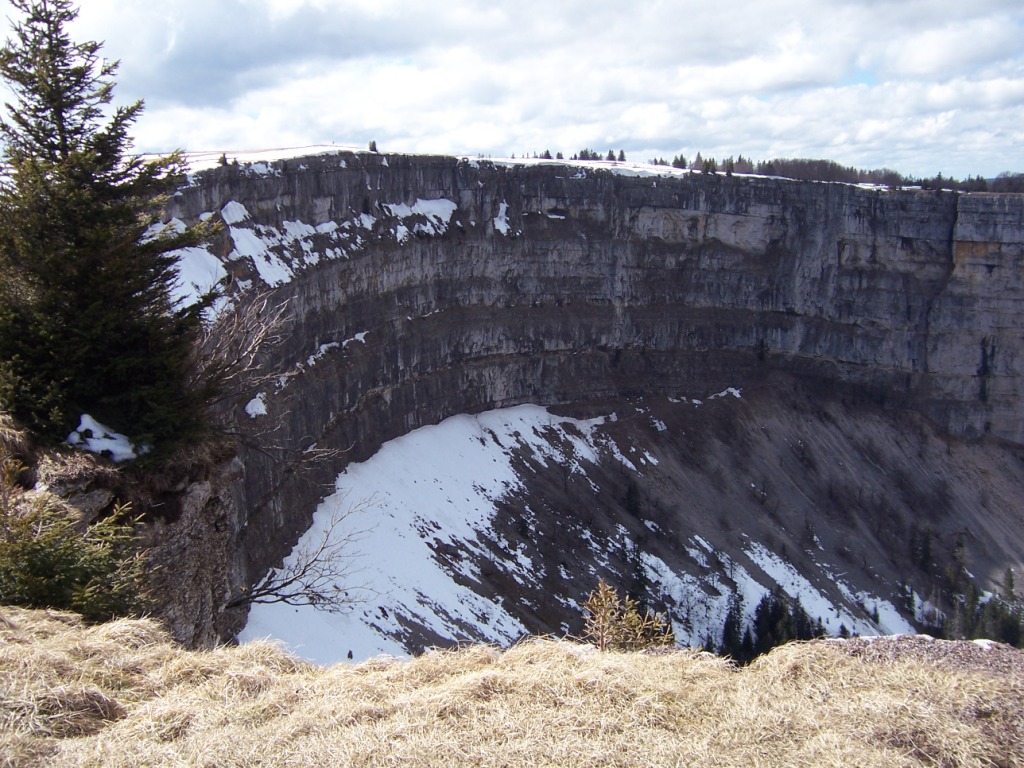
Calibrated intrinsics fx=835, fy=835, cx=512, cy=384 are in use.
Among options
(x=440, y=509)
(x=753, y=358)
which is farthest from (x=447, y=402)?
(x=753, y=358)

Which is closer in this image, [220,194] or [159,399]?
[159,399]

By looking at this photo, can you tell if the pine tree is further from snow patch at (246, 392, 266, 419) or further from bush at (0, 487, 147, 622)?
snow patch at (246, 392, 266, 419)

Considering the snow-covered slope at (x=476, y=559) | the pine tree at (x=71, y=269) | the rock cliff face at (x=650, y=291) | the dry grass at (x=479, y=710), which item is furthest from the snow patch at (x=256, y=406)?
the dry grass at (x=479, y=710)

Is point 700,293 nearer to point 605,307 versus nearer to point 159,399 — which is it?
point 605,307

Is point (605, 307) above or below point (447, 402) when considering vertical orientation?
above

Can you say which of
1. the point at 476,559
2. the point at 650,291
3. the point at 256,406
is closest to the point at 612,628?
the point at 256,406

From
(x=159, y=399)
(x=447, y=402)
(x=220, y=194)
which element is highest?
(x=220, y=194)

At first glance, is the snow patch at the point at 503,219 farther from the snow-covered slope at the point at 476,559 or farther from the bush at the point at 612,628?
the bush at the point at 612,628
